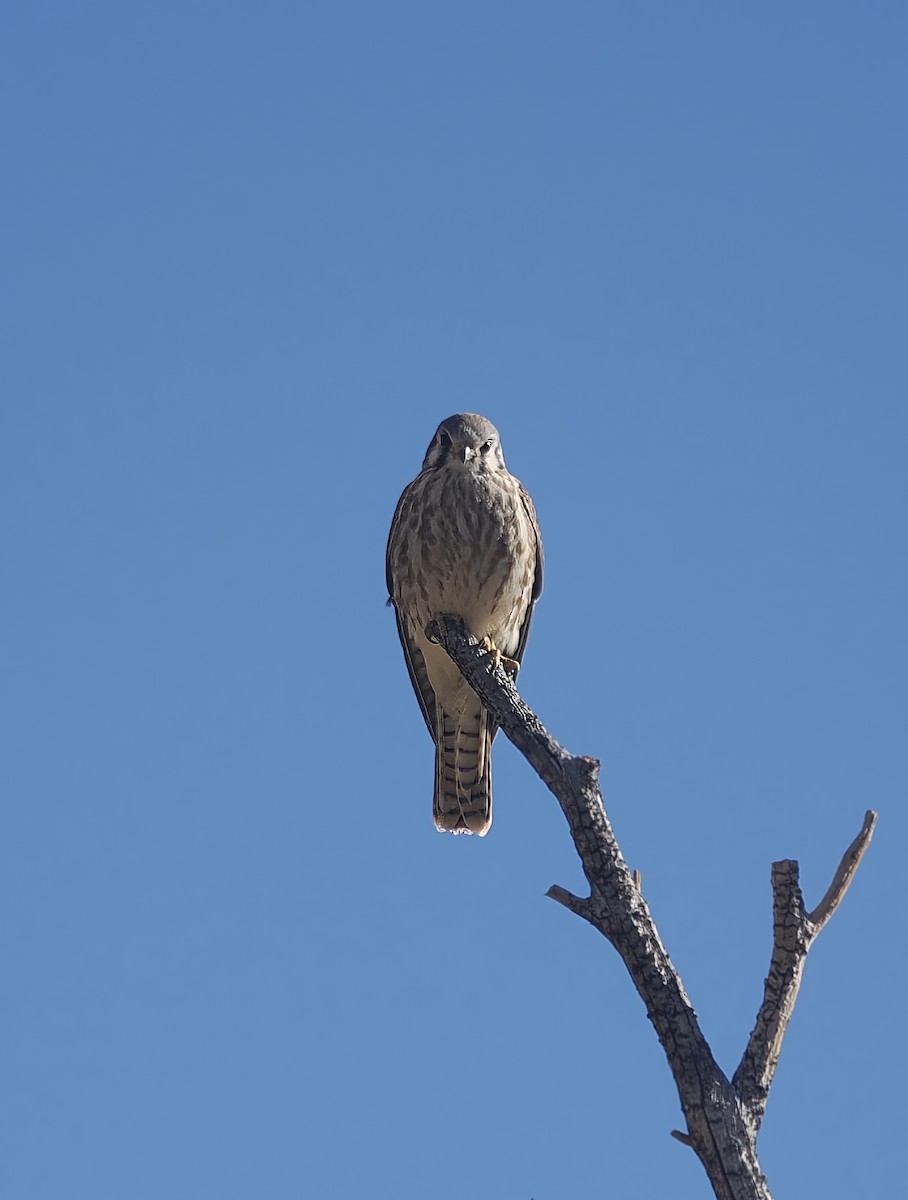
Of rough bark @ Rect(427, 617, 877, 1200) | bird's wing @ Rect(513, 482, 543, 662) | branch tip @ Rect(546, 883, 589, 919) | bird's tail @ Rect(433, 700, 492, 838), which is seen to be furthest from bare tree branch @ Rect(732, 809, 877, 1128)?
bird's wing @ Rect(513, 482, 543, 662)

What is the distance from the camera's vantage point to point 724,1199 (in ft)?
11.7

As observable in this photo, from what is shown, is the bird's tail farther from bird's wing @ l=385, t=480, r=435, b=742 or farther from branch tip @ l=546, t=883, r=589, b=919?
branch tip @ l=546, t=883, r=589, b=919

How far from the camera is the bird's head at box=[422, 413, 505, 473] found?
674 cm

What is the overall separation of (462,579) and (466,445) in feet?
2.25

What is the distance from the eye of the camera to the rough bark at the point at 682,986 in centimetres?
364

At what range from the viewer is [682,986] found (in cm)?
→ 386

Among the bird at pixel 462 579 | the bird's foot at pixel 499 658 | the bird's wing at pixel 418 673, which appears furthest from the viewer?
the bird's wing at pixel 418 673

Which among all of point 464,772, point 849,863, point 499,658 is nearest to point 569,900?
point 849,863

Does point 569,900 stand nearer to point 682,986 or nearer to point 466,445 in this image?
point 682,986

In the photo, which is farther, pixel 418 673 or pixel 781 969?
pixel 418 673

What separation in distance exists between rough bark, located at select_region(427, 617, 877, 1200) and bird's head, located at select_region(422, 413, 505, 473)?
271 cm

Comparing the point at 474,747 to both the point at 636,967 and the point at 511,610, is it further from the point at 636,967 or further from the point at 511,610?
the point at 636,967

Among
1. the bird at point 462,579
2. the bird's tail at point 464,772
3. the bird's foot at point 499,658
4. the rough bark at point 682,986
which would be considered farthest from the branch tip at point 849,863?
the bird's tail at point 464,772

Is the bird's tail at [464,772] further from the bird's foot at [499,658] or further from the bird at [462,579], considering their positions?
the bird's foot at [499,658]
